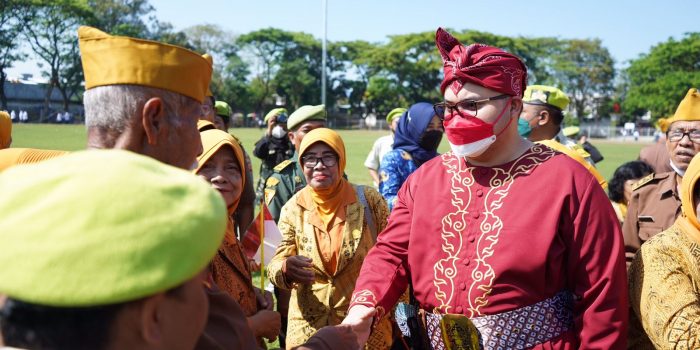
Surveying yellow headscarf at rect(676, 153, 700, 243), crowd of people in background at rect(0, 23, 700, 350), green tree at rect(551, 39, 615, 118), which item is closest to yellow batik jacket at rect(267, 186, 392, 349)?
crowd of people in background at rect(0, 23, 700, 350)

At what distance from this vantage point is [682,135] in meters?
4.47

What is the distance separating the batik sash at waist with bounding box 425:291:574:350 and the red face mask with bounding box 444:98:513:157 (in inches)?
26.2

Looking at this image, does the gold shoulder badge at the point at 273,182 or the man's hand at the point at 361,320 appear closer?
the man's hand at the point at 361,320

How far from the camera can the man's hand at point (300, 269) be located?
366 centimetres

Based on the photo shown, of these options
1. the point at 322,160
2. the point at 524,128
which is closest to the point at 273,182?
the point at 322,160

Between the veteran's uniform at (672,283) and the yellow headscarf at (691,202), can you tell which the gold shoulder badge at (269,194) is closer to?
the veteran's uniform at (672,283)

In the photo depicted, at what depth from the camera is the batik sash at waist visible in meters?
2.47

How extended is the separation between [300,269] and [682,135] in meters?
2.84

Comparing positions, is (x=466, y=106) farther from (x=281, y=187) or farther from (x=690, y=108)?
(x=281, y=187)

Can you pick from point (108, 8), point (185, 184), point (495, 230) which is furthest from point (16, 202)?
point (108, 8)

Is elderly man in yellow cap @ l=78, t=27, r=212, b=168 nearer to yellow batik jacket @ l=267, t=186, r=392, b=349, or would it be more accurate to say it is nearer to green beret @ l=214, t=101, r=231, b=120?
yellow batik jacket @ l=267, t=186, r=392, b=349

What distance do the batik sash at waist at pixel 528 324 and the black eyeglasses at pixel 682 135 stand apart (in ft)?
8.20

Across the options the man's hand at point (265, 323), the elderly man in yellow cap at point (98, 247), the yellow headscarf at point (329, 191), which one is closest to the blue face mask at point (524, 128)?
the yellow headscarf at point (329, 191)

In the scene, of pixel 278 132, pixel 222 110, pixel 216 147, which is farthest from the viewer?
pixel 278 132
